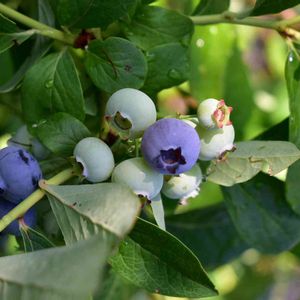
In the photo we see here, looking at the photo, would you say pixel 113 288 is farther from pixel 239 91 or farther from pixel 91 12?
pixel 91 12

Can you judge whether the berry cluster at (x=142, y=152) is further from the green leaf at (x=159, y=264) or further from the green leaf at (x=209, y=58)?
the green leaf at (x=209, y=58)

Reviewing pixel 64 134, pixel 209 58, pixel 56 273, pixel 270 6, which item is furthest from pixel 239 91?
pixel 56 273

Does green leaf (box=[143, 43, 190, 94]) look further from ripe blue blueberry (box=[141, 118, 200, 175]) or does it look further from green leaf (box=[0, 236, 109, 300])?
green leaf (box=[0, 236, 109, 300])

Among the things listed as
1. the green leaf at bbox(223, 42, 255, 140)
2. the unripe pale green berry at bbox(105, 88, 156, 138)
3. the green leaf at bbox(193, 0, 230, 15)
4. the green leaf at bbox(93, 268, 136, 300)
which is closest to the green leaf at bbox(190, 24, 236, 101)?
the green leaf at bbox(223, 42, 255, 140)

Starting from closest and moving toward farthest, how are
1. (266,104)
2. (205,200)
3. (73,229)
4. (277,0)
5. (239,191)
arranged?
(73,229), (277,0), (239,191), (205,200), (266,104)

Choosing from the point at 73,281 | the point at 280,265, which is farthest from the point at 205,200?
the point at 280,265

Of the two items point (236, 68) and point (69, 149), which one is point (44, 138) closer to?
point (69, 149)

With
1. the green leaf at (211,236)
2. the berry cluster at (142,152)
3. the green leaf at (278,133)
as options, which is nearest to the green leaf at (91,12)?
the berry cluster at (142,152)
